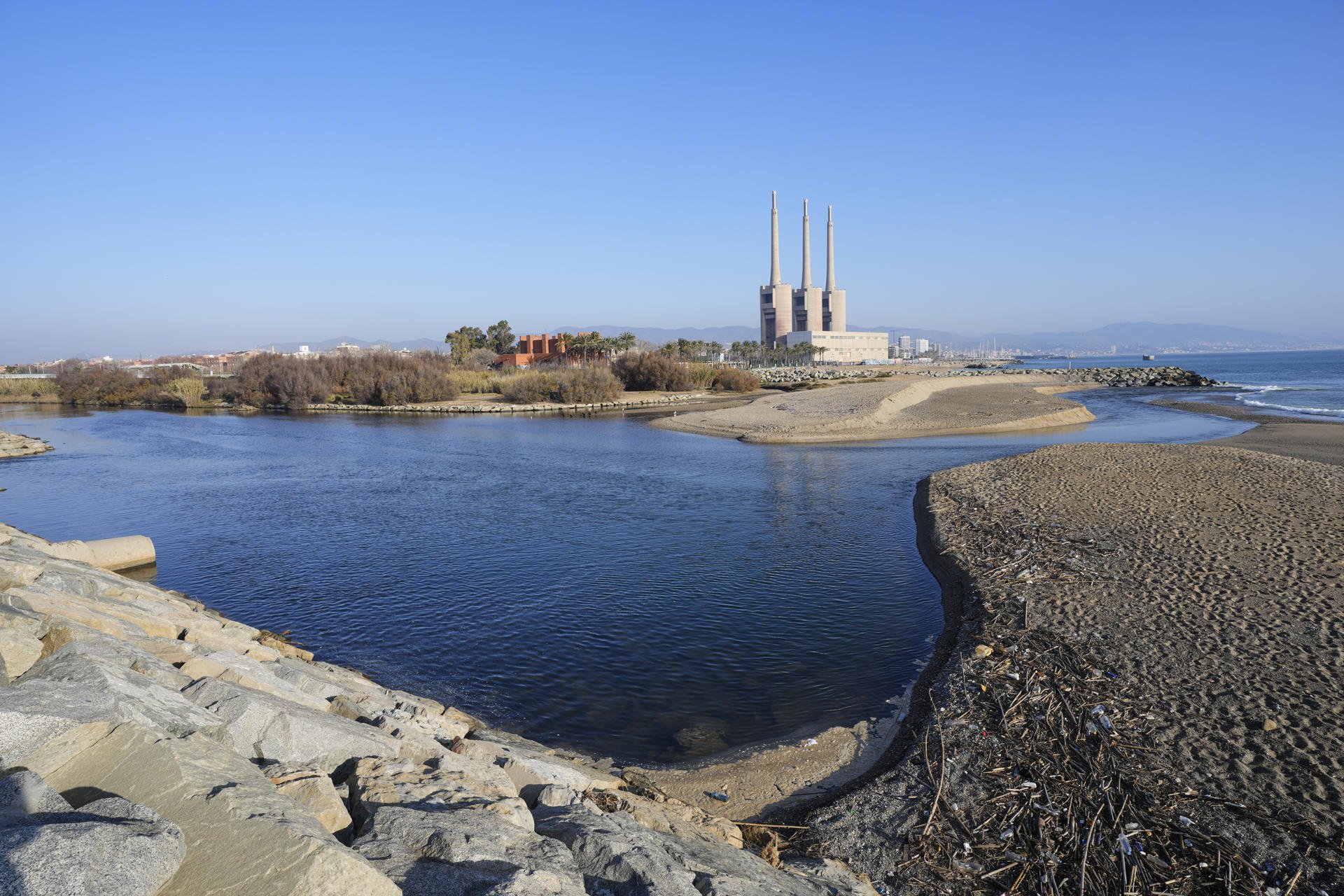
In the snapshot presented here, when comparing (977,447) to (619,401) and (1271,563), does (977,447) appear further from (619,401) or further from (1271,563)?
(619,401)

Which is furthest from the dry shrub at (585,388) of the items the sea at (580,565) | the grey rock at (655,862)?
the grey rock at (655,862)

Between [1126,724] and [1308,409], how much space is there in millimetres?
53644

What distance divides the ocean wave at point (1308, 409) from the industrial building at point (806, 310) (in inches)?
4641

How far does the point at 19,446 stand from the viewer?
122ft

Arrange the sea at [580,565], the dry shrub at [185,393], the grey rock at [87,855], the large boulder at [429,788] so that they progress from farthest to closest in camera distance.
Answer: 1. the dry shrub at [185,393]
2. the sea at [580,565]
3. the large boulder at [429,788]
4. the grey rock at [87,855]

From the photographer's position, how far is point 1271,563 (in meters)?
12.6

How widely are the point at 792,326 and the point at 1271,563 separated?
170 m

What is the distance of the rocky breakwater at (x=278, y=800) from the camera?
3320mm

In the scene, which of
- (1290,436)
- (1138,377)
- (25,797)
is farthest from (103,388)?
(1138,377)

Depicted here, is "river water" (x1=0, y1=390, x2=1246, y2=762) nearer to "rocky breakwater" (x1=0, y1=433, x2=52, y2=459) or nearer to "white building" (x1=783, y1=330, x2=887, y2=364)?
"rocky breakwater" (x1=0, y1=433, x2=52, y2=459)

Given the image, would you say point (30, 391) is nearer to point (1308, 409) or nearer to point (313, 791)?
point (313, 791)

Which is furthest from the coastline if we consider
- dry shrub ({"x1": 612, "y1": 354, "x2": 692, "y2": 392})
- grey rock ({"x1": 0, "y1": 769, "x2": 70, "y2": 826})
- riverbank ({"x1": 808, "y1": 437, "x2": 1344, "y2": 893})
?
dry shrub ({"x1": 612, "y1": 354, "x2": 692, "y2": 392})

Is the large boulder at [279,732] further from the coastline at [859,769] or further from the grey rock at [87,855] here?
the coastline at [859,769]

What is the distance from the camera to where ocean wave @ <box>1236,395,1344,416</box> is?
1751 inches
